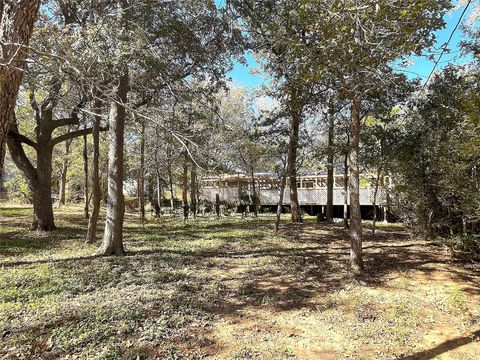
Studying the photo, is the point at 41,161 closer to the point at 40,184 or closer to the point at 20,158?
the point at 20,158

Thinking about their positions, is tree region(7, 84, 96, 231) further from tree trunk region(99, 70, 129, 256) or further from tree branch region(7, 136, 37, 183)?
tree trunk region(99, 70, 129, 256)

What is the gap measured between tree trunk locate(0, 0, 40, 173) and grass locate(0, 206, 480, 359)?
2596mm

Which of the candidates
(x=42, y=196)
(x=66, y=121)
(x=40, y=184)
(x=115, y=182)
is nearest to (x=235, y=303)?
(x=115, y=182)

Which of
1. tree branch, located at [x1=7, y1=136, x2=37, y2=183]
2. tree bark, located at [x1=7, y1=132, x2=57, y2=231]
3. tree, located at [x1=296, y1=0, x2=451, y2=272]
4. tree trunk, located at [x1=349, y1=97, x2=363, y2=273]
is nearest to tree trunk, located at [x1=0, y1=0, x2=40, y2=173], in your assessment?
tree, located at [x1=296, y1=0, x2=451, y2=272]

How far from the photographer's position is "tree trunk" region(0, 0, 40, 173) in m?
2.50

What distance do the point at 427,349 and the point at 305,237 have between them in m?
6.58

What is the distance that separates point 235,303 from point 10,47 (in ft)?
14.2

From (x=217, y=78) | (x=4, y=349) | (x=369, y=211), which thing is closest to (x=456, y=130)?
(x=217, y=78)

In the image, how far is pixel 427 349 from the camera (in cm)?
387

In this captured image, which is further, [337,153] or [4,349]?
[337,153]

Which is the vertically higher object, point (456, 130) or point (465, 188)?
point (456, 130)

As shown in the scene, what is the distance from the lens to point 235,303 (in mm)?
5148

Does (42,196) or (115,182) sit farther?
(42,196)

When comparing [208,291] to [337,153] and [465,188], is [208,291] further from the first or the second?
[337,153]
